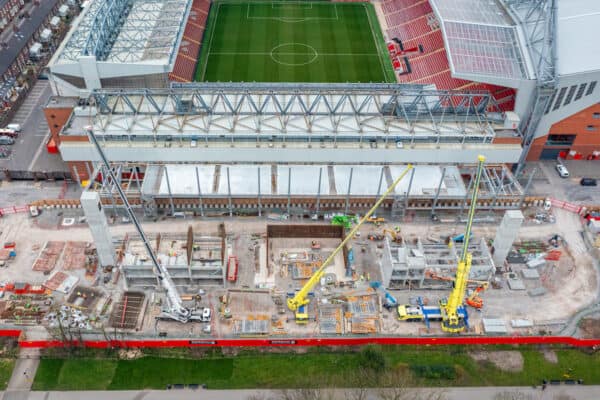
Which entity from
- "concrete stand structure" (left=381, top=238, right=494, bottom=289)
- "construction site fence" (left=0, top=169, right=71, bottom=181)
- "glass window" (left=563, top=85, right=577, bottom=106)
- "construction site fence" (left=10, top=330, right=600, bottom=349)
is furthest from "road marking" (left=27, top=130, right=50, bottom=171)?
"glass window" (left=563, top=85, right=577, bottom=106)

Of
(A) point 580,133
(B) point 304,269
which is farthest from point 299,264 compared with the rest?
(A) point 580,133

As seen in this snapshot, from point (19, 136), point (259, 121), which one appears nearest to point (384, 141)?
point (259, 121)

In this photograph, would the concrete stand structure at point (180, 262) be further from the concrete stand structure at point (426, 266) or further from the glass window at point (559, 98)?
the glass window at point (559, 98)

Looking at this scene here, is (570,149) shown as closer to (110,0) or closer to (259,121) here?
(259,121)

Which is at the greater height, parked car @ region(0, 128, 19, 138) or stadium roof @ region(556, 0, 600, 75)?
stadium roof @ region(556, 0, 600, 75)

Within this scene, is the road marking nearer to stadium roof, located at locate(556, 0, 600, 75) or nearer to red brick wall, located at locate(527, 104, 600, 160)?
red brick wall, located at locate(527, 104, 600, 160)

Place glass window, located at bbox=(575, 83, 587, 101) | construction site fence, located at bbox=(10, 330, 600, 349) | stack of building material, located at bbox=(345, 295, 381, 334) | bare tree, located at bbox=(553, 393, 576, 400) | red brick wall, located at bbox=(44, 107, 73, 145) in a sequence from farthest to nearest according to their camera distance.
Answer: red brick wall, located at bbox=(44, 107, 73, 145)
glass window, located at bbox=(575, 83, 587, 101)
stack of building material, located at bbox=(345, 295, 381, 334)
construction site fence, located at bbox=(10, 330, 600, 349)
bare tree, located at bbox=(553, 393, 576, 400)

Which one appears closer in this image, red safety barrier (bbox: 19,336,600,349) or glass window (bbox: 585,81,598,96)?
red safety barrier (bbox: 19,336,600,349)
